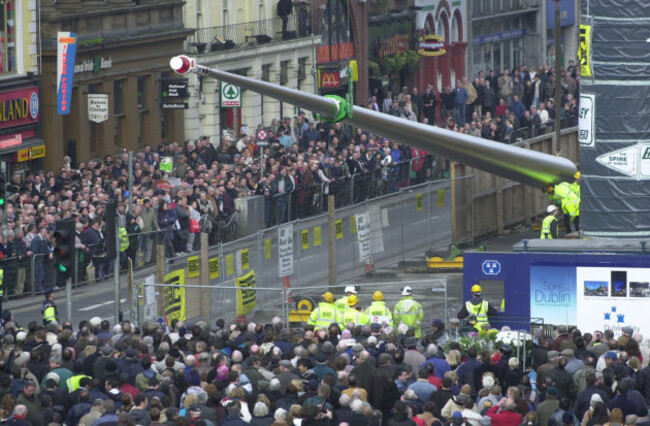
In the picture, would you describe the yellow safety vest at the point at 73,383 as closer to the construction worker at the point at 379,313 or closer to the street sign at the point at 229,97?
the construction worker at the point at 379,313

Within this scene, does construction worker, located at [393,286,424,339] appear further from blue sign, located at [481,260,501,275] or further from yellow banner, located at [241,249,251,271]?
yellow banner, located at [241,249,251,271]

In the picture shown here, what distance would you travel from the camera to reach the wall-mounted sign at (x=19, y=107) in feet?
139

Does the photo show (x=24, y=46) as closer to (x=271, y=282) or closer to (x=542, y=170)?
(x=271, y=282)

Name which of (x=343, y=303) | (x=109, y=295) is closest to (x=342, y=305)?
(x=343, y=303)

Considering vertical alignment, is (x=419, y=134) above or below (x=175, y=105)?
below

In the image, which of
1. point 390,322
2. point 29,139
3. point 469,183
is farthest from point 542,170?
point 29,139

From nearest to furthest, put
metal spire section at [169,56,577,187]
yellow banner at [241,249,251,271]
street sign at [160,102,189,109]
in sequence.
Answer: metal spire section at [169,56,577,187], yellow banner at [241,249,251,271], street sign at [160,102,189,109]

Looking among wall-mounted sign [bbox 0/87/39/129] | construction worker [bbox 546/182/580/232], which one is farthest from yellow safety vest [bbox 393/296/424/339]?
wall-mounted sign [bbox 0/87/39/129]

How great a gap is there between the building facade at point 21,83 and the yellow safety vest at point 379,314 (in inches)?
738

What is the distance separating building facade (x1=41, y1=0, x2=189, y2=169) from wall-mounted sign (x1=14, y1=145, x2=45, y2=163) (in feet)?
1.73

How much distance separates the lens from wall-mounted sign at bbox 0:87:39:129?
4228cm

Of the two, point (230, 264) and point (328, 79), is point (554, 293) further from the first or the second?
point (328, 79)

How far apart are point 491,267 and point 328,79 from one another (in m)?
31.4

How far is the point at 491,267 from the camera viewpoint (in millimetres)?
28078
